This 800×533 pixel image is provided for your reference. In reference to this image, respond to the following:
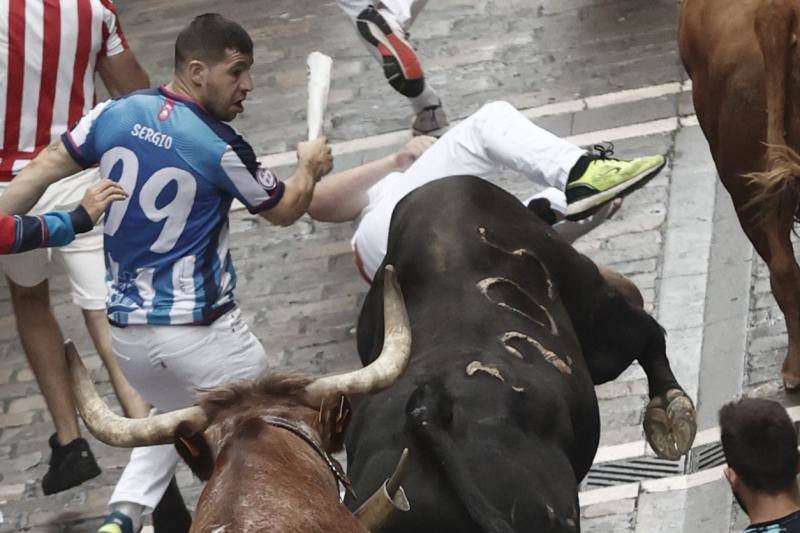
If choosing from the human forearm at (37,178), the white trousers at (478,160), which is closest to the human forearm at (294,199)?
the human forearm at (37,178)

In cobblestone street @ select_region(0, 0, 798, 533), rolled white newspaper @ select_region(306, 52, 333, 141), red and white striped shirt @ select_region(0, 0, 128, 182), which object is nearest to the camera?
rolled white newspaper @ select_region(306, 52, 333, 141)

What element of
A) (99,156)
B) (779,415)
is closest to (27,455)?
(99,156)

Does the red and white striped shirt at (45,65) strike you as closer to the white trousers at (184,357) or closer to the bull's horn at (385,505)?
the white trousers at (184,357)

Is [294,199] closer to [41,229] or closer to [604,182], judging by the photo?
[41,229]

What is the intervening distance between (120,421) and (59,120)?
12.3 feet

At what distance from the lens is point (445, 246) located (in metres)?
6.66

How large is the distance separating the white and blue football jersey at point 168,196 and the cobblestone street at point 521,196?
1757mm

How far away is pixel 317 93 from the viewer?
785 centimetres

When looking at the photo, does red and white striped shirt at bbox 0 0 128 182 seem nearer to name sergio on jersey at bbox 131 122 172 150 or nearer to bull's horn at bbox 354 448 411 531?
name sergio on jersey at bbox 131 122 172 150

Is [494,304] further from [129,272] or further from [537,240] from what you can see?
[129,272]

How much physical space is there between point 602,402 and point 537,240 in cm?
208

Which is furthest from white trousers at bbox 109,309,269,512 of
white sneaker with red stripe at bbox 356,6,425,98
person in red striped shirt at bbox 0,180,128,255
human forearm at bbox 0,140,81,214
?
white sneaker with red stripe at bbox 356,6,425,98

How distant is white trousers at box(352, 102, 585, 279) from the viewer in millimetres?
8195

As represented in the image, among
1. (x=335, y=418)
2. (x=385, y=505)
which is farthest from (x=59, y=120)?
(x=385, y=505)
